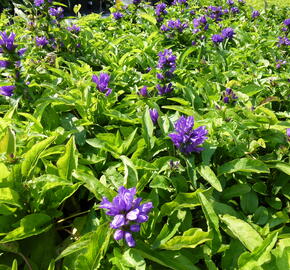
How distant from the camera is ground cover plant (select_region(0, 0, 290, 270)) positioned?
61.1 inches

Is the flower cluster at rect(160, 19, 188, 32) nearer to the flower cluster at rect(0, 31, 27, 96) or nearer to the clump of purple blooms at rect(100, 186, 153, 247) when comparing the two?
the flower cluster at rect(0, 31, 27, 96)

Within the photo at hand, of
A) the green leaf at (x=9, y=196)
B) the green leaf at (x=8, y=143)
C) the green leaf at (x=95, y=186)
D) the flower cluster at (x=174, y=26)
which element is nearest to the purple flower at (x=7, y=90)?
the green leaf at (x=8, y=143)

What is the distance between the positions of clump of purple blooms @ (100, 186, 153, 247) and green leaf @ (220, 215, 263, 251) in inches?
22.4

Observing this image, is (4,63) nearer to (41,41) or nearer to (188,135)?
(41,41)

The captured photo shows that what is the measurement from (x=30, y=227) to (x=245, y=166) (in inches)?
53.1

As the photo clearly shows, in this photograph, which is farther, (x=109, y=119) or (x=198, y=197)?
(x=109, y=119)

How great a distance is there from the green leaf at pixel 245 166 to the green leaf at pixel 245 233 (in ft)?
1.17

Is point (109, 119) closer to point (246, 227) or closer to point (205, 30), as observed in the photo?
point (246, 227)

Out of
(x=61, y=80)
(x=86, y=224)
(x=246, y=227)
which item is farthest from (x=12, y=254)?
(x=61, y=80)

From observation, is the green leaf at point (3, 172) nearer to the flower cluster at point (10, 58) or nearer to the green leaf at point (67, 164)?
the green leaf at point (67, 164)

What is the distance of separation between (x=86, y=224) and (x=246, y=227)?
3.04 ft

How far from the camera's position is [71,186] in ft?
5.84

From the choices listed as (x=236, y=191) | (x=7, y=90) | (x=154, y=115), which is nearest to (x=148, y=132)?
(x=154, y=115)

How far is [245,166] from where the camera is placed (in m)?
1.94
